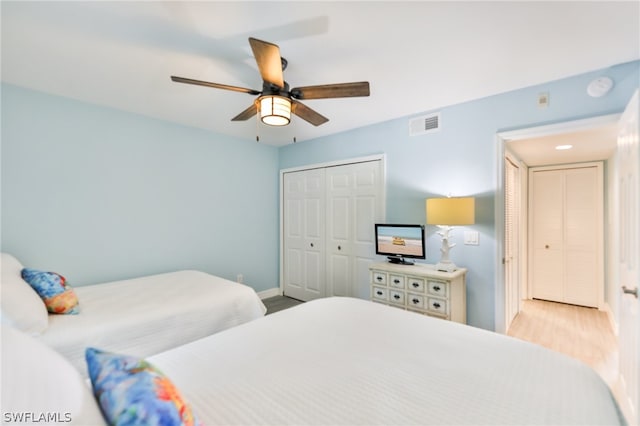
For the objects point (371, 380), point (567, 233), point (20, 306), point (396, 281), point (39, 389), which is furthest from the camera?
point (567, 233)

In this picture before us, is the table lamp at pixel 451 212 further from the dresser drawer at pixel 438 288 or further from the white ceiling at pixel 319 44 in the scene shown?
the white ceiling at pixel 319 44

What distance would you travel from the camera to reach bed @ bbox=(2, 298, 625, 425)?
89 centimetres

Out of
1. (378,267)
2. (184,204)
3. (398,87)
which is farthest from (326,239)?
(398,87)

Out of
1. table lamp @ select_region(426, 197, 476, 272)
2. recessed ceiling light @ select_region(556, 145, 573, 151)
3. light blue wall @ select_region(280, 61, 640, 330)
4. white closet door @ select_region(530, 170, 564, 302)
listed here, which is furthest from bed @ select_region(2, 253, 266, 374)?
white closet door @ select_region(530, 170, 564, 302)

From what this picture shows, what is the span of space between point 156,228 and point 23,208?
1.09 metres

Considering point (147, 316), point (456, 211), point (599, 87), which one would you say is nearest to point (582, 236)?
point (599, 87)

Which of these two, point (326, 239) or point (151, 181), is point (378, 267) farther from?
point (151, 181)

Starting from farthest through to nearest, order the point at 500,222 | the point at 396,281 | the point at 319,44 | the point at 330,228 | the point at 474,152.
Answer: the point at 330,228
the point at 396,281
the point at 474,152
the point at 500,222
the point at 319,44

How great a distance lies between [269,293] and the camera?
4500 mm

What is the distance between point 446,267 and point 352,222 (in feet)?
4.47

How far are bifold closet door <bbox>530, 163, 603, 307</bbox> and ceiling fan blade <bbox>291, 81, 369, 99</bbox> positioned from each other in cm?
401

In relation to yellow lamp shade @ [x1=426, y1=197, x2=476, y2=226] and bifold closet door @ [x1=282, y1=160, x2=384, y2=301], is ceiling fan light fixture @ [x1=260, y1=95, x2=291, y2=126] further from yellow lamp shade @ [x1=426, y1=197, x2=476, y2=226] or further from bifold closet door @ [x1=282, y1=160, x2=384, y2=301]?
bifold closet door @ [x1=282, y1=160, x2=384, y2=301]

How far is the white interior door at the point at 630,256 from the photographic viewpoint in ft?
5.15

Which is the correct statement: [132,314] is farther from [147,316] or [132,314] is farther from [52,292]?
[52,292]
